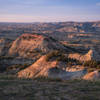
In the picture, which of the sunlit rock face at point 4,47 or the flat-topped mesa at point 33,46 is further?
Answer: the sunlit rock face at point 4,47

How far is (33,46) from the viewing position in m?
50.2

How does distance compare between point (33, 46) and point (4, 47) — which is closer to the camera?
point (33, 46)

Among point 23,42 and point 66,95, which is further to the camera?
point 23,42

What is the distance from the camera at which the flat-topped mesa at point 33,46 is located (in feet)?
154

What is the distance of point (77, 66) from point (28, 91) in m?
14.3

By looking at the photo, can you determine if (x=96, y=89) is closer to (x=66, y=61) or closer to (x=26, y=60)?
(x=66, y=61)

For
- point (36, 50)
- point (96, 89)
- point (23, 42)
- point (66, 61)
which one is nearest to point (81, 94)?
point (96, 89)

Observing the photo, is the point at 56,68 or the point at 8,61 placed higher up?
the point at 56,68

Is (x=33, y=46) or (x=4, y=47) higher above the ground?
(x=33, y=46)

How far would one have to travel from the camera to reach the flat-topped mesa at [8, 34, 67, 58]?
47.0 meters

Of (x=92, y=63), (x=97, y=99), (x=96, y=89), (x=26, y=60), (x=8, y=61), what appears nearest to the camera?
(x=97, y=99)

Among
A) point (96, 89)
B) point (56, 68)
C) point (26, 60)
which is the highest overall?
point (96, 89)

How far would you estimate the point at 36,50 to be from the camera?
47844mm

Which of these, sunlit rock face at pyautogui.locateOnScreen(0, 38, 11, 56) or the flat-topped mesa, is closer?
the flat-topped mesa
